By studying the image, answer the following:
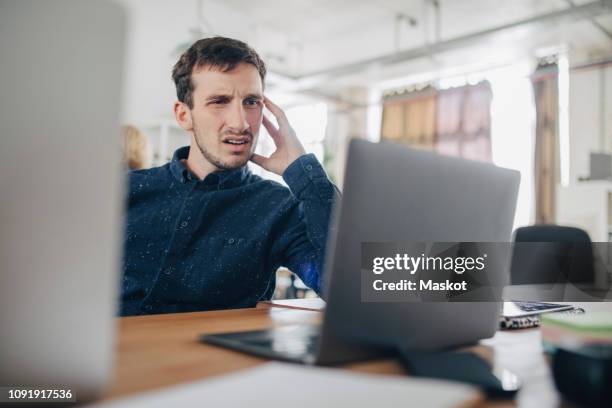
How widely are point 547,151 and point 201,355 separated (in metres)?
6.79

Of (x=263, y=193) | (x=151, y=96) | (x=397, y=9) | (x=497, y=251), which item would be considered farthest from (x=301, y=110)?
(x=497, y=251)

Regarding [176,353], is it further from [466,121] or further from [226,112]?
[466,121]

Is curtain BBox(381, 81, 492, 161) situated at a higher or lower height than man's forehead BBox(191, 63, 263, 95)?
higher

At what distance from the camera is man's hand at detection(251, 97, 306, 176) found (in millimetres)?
1542

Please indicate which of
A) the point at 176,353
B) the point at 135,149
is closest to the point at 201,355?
the point at 176,353

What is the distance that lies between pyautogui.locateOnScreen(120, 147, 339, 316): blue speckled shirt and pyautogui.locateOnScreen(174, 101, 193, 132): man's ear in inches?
4.0

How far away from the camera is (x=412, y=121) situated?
786cm

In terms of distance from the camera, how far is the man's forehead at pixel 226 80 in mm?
1501

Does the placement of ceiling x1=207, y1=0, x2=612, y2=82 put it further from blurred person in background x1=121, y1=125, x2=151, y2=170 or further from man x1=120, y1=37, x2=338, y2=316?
man x1=120, y1=37, x2=338, y2=316

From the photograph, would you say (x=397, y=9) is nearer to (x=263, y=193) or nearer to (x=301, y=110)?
(x=301, y=110)

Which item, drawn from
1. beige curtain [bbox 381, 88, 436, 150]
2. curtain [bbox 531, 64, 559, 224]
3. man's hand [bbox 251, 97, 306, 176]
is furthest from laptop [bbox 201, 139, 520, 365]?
beige curtain [bbox 381, 88, 436, 150]

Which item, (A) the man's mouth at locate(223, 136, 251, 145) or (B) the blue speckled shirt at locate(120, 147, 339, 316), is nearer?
(B) the blue speckled shirt at locate(120, 147, 339, 316)

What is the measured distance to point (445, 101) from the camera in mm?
7477

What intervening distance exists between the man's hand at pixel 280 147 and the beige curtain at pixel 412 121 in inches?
240
